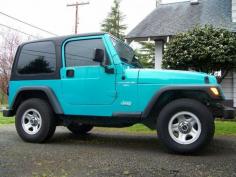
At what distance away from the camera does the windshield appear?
21.6 ft

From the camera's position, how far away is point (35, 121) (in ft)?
22.5

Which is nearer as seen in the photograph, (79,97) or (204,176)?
(204,176)

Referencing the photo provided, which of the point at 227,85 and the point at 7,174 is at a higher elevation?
the point at 227,85

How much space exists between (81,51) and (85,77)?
590mm

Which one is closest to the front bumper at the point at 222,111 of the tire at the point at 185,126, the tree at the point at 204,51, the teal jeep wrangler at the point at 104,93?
the teal jeep wrangler at the point at 104,93

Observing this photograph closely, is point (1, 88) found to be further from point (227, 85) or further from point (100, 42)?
point (100, 42)

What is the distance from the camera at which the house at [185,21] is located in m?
13.9

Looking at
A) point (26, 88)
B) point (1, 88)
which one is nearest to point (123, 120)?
point (26, 88)

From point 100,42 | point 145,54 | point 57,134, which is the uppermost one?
point 145,54

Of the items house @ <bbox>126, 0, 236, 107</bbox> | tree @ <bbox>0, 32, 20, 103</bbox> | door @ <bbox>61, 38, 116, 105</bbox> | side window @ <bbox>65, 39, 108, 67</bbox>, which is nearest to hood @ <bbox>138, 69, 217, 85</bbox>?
door @ <bbox>61, 38, 116, 105</bbox>

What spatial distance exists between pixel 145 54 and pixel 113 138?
33129mm

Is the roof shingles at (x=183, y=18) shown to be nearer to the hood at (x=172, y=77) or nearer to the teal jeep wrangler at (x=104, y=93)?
the teal jeep wrangler at (x=104, y=93)

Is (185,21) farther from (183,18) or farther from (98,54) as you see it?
(98,54)

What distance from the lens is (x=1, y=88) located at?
28.4 m
